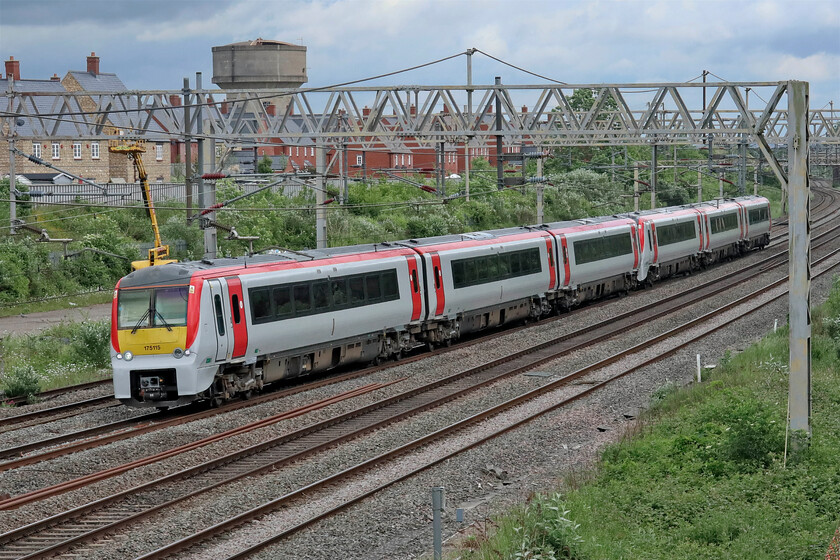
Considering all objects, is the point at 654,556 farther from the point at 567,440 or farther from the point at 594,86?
the point at 594,86

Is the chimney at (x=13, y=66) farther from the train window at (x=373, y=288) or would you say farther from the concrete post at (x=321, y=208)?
the train window at (x=373, y=288)

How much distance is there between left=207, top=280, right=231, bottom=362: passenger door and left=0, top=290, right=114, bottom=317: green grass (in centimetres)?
1710

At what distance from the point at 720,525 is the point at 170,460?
767cm

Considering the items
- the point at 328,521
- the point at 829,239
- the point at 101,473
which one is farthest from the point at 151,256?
the point at 829,239

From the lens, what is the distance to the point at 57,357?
84.5 ft

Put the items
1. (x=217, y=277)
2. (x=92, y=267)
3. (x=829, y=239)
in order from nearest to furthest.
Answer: (x=217, y=277) < (x=92, y=267) < (x=829, y=239)

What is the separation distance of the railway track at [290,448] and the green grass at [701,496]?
159 inches

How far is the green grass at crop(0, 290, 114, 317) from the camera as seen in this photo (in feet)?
115

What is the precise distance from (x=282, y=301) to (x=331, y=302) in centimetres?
160

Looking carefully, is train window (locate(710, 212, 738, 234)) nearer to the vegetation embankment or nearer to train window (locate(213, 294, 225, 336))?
the vegetation embankment

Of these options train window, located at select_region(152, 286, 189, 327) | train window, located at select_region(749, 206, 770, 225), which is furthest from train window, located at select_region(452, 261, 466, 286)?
train window, located at select_region(749, 206, 770, 225)

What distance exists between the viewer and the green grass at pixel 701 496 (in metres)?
10.6

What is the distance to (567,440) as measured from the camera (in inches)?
662

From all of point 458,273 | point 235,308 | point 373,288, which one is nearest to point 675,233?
point 458,273
